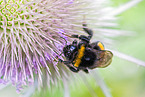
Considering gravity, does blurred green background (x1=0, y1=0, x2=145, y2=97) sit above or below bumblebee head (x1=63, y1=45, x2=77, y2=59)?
below

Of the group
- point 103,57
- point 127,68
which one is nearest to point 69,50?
point 103,57

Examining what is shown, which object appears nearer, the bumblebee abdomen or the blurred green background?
the bumblebee abdomen

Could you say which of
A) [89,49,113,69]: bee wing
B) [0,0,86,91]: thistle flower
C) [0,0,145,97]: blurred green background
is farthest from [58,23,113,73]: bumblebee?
[0,0,145,97]: blurred green background

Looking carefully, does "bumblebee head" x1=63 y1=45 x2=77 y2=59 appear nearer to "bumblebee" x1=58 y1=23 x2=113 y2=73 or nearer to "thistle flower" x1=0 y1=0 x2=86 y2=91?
"bumblebee" x1=58 y1=23 x2=113 y2=73

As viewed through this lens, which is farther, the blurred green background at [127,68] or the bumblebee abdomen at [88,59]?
the blurred green background at [127,68]

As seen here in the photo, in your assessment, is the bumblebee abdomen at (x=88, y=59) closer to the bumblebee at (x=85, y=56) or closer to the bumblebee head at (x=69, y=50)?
the bumblebee at (x=85, y=56)

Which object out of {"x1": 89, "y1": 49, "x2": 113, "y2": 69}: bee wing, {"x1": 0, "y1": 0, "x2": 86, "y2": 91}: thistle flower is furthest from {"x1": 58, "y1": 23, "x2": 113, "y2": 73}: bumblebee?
{"x1": 0, "y1": 0, "x2": 86, "y2": 91}: thistle flower

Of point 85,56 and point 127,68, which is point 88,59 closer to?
point 85,56

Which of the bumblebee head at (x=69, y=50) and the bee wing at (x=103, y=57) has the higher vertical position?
the bumblebee head at (x=69, y=50)

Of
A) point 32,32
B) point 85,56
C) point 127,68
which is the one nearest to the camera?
point 85,56

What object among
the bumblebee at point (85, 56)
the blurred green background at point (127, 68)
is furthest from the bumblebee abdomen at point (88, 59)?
the blurred green background at point (127, 68)
